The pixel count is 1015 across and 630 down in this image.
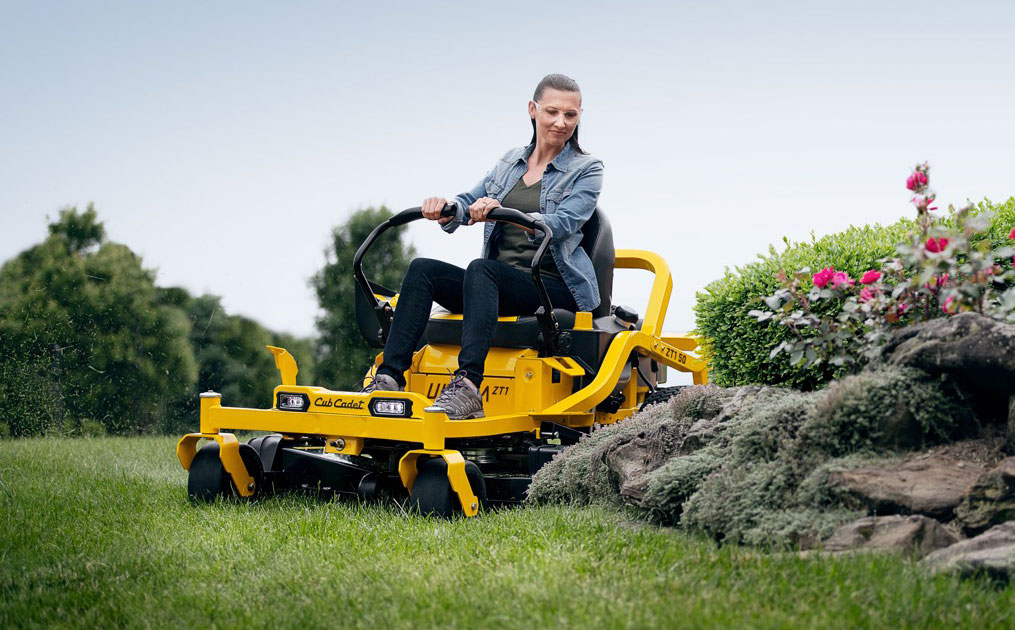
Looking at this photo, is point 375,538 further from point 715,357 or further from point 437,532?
point 715,357

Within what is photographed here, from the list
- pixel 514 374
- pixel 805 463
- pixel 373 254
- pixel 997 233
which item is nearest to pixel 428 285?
pixel 514 374

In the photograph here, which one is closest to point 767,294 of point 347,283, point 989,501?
point 989,501

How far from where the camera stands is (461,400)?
4.79 m

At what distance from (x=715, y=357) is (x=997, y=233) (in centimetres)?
162

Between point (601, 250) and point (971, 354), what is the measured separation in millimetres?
2598

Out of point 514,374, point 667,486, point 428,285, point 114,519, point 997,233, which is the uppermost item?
point 997,233

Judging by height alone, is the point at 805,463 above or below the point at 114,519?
above

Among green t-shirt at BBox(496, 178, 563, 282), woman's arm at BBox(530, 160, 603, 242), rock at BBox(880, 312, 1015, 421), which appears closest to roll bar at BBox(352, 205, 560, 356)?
woman's arm at BBox(530, 160, 603, 242)

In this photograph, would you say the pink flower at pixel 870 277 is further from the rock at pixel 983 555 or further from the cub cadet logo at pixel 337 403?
the cub cadet logo at pixel 337 403

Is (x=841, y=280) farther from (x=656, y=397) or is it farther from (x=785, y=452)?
(x=656, y=397)

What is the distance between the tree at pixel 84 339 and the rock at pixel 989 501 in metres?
8.18

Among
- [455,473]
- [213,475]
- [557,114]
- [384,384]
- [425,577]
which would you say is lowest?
[425,577]

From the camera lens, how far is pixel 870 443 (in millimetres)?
3609

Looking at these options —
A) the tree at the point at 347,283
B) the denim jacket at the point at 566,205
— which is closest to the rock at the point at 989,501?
the denim jacket at the point at 566,205
